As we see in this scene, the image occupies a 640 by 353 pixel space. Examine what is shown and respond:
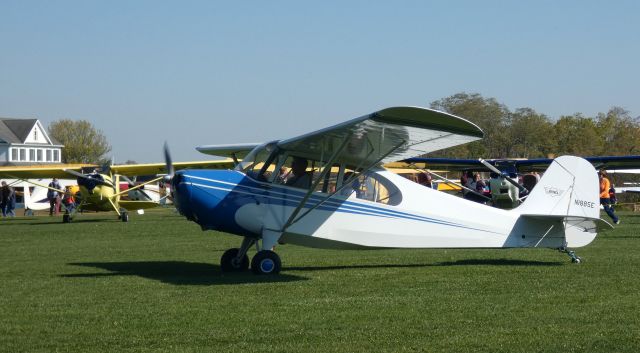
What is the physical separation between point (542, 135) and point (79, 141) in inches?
2668

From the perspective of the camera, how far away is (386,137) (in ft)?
37.0

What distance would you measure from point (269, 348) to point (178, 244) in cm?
1225

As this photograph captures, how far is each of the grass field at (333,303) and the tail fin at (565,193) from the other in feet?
2.54

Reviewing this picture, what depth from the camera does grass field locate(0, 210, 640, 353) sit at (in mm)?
7219

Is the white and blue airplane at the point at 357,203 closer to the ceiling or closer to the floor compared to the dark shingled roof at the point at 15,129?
closer to the floor

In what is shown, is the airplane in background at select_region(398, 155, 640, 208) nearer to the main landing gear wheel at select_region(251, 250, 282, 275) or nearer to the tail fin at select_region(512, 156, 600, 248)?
the tail fin at select_region(512, 156, 600, 248)

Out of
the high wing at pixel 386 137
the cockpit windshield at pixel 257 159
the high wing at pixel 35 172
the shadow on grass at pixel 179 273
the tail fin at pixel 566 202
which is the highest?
the high wing at pixel 386 137

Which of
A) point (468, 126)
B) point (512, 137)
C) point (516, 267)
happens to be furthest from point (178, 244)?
point (512, 137)

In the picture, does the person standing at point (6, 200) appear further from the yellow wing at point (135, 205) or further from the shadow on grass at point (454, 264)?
the shadow on grass at point (454, 264)

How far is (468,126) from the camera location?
33.4ft

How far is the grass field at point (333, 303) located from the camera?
23.7 ft

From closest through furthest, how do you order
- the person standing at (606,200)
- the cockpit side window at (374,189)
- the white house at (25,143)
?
the cockpit side window at (374,189)
the person standing at (606,200)
the white house at (25,143)

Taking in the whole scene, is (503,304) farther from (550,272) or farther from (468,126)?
(550,272)

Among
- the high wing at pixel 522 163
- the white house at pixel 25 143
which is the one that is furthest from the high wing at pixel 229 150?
the white house at pixel 25 143
